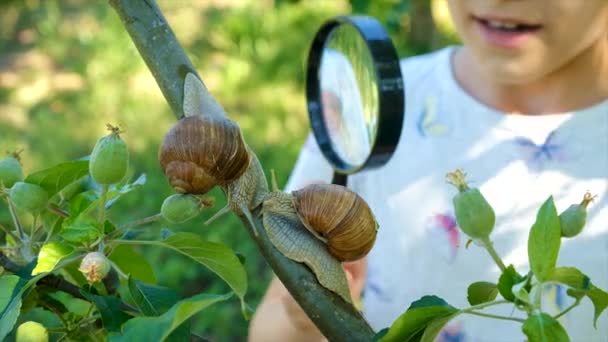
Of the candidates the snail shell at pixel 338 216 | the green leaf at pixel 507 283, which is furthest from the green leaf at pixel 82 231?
the green leaf at pixel 507 283

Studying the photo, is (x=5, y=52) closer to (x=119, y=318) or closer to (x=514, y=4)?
(x=514, y=4)

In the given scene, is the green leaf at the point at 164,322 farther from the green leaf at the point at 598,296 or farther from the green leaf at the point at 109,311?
the green leaf at the point at 598,296

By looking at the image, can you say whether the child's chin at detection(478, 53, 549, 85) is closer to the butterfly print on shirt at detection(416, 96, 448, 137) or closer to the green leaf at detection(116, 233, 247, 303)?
the butterfly print on shirt at detection(416, 96, 448, 137)

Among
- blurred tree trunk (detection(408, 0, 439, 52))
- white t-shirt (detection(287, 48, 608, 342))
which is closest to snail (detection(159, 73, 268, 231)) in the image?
white t-shirt (detection(287, 48, 608, 342))

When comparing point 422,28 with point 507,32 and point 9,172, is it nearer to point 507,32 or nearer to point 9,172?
point 507,32

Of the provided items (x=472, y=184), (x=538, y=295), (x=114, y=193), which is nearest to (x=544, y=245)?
(x=538, y=295)

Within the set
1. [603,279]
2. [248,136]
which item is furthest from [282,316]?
[248,136]
